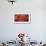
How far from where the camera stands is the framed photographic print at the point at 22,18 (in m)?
5.69

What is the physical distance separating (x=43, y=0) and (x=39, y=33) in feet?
4.36

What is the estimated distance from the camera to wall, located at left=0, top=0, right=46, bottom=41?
5.67 metres

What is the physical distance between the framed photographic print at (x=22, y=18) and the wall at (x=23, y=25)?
0.40ft

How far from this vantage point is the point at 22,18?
5.71 metres

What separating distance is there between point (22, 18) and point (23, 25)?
28 cm

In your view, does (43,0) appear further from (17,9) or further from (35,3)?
(17,9)

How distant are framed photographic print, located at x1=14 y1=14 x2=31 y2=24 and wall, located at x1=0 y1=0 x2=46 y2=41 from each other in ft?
0.40

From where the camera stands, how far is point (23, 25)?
5715mm

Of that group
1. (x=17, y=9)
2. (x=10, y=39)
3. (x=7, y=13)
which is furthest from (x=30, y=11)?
(x=10, y=39)

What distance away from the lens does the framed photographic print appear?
224 inches

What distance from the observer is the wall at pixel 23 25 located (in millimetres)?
5668

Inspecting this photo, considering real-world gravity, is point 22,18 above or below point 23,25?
above

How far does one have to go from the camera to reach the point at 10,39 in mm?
5730

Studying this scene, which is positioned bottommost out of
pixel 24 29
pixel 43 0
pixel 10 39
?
pixel 10 39
